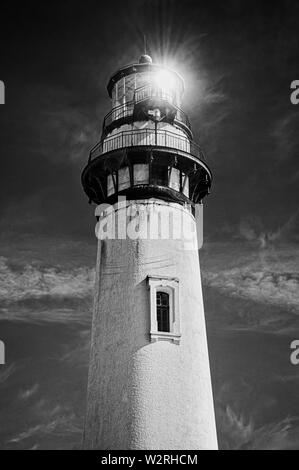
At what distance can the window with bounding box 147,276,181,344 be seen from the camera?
25109mm

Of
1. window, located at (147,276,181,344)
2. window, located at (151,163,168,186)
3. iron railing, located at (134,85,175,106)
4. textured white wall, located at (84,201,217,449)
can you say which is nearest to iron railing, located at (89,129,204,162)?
window, located at (151,163,168,186)

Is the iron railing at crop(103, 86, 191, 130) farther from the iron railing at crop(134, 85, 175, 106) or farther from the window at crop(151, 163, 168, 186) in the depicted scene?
the window at crop(151, 163, 168, 186)

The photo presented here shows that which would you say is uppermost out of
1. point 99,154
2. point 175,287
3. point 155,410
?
point 99,154

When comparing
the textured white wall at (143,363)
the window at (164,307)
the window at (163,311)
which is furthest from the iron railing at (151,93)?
the window at (163,311)

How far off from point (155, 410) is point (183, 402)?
111cm

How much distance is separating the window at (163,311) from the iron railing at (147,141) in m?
6.26

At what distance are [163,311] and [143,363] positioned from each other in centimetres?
241

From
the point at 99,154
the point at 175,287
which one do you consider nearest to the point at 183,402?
the point at 175,287

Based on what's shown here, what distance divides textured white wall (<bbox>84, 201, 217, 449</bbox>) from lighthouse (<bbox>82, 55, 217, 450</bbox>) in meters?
0.04

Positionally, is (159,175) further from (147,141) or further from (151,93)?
(151,93)

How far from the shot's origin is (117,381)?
80.2 feet

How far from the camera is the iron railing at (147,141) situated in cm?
2883
